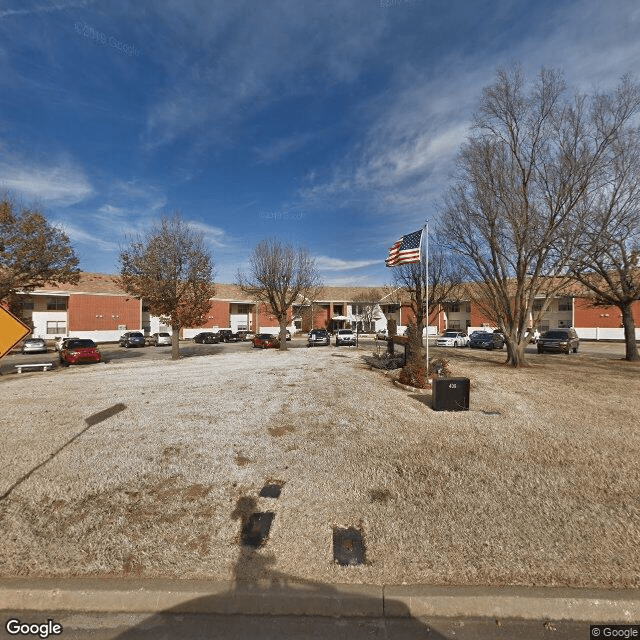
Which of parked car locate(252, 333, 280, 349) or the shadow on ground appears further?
parked car locate(252, 333, 280, 349)

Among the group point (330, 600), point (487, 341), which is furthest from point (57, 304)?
point (330, 600)

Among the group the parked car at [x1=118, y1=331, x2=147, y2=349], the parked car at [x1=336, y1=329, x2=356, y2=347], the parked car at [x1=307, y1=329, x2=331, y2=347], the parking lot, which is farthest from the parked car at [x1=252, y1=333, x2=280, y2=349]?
the parked car at [x1=118, y1=331, x2=147, y2=349]

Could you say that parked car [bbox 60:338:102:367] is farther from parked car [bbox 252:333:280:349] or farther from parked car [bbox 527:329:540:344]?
parked car [bbox 527:329:540:344]

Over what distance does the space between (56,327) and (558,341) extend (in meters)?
48.0

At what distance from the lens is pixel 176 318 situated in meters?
21.0

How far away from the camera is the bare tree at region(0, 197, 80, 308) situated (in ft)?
47.8

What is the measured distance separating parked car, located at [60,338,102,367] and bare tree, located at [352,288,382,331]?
37255 millimetres

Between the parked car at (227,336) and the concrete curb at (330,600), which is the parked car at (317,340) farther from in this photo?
the concrete curb at (330,600)

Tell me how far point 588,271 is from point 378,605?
72.2 ft

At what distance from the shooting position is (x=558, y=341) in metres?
25.4

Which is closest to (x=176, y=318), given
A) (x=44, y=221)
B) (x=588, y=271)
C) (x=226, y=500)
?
(x=44, y=221)

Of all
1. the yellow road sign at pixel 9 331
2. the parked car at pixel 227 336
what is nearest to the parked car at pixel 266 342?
the parked car at pixel 227 336

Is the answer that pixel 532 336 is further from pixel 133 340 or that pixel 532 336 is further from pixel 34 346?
pixel 34 346

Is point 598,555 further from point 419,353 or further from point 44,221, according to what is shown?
point 44,221
